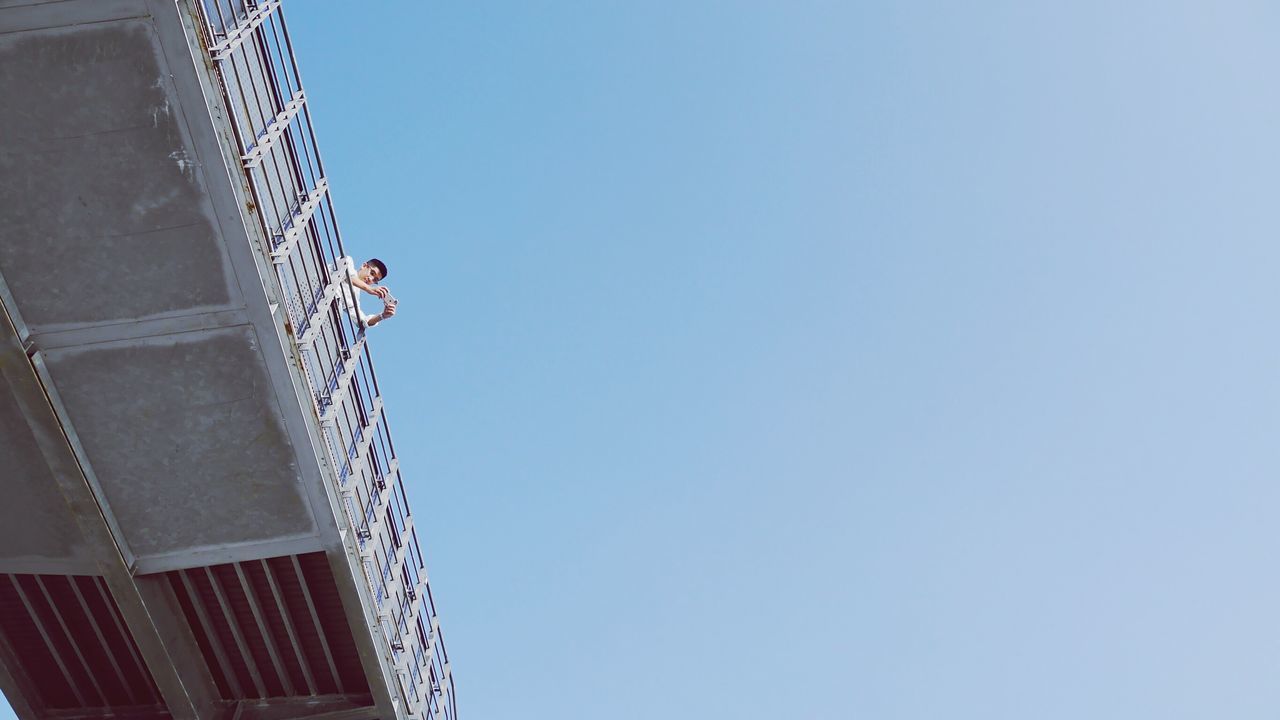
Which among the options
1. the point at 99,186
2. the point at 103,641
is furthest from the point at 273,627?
the point at 99,186

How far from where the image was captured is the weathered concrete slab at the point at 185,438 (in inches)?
445

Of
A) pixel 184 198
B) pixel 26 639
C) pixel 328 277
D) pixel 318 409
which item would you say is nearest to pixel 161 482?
pixel 318 409

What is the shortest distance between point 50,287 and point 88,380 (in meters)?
1.20

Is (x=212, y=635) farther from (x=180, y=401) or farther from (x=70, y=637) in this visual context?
(x=180, y=401)

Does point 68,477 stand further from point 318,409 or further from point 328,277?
point 328,277

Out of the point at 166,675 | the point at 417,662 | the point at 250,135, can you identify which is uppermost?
the point at 250,135

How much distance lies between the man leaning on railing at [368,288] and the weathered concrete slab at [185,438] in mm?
2106

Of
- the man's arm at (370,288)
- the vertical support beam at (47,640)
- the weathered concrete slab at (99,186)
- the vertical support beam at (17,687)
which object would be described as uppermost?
the man's arm at (370,288)

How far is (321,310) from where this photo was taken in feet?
40.7

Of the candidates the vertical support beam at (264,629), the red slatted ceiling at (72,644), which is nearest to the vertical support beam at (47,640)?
the red slatted ceiling at (72,644)

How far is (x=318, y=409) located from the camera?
12.2 metres

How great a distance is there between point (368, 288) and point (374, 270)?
54 cm

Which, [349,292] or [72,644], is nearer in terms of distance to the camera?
[349,292]

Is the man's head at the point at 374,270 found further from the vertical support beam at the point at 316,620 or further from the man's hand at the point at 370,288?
the vertical support beam at the point at 316,620
